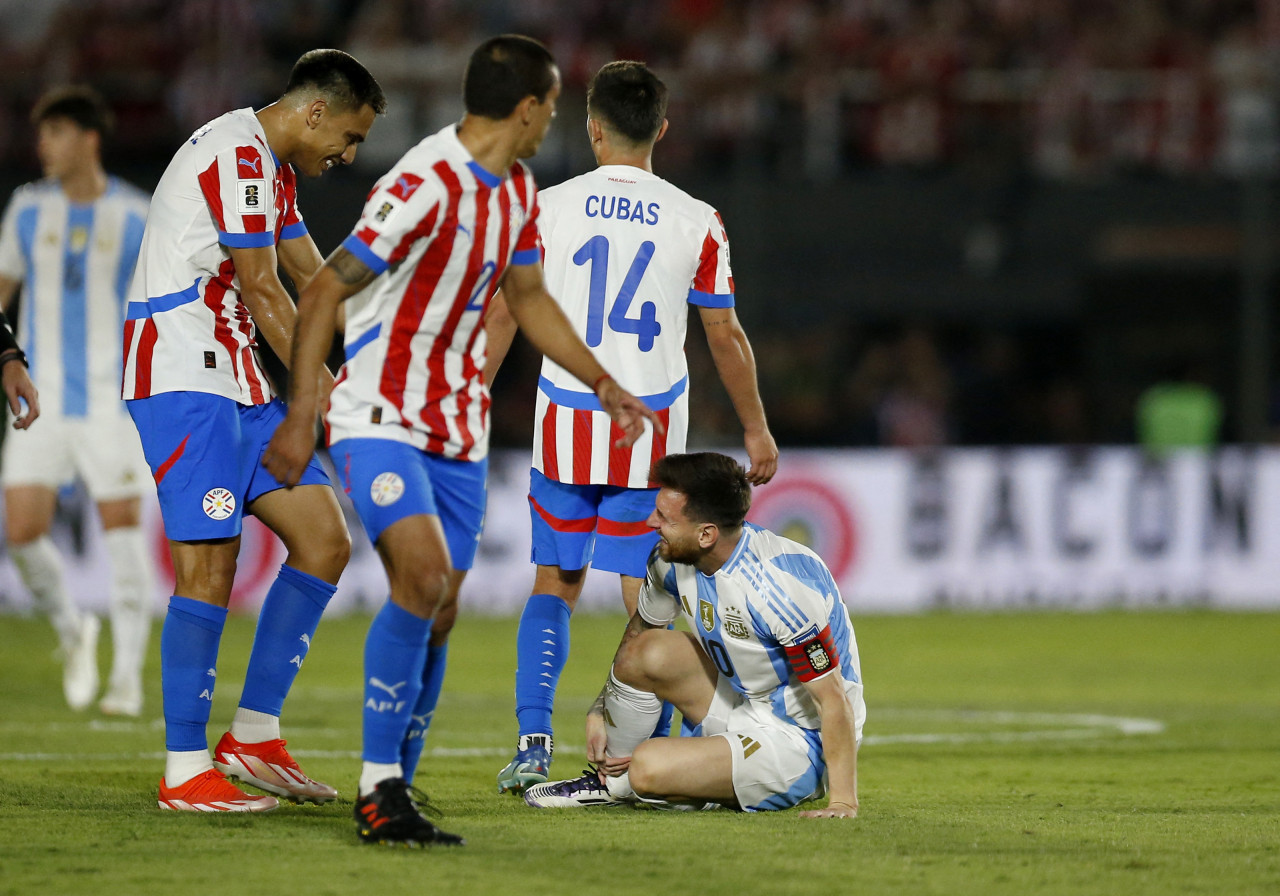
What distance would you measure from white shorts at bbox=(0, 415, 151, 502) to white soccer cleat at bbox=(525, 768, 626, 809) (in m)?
3.60

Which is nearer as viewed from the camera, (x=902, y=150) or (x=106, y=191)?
(x=106, y=191)

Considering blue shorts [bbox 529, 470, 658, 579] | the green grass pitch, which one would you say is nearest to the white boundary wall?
the green grass pitch

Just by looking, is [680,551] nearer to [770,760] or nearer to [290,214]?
[770,760]

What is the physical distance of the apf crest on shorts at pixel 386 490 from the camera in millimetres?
4332

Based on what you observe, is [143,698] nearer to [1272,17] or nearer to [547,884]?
[547,884]

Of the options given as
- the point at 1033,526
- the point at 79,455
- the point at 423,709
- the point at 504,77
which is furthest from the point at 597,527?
the point at 1033,526

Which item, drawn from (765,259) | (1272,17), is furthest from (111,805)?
(1272,17)

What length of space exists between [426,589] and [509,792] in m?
1.42

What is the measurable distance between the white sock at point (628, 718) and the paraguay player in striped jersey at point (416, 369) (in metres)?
0.91

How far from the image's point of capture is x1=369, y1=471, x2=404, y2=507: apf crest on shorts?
4.33 meters

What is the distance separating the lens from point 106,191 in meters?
8.04

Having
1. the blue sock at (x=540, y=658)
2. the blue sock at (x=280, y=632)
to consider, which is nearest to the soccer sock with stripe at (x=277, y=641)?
the blue sock at (x=280, y=632)

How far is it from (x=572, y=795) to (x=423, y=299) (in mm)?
1737

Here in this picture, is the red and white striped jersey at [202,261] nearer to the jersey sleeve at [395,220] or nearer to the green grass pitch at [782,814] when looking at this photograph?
the jersey sleeve at [395,220]
